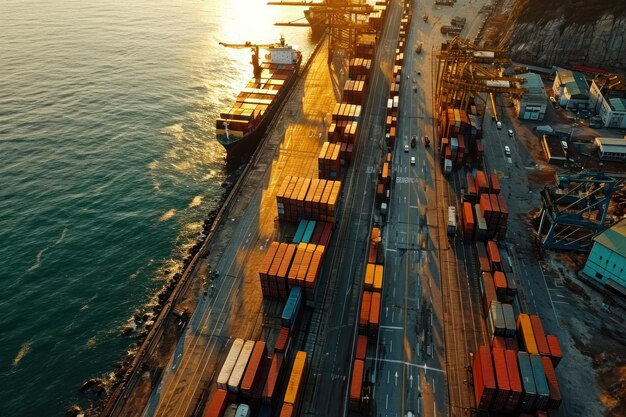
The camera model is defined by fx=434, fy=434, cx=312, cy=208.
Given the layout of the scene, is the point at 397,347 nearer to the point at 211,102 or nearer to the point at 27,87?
the point at 211,102

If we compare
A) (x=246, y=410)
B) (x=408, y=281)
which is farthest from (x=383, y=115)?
(x=246, y=410)

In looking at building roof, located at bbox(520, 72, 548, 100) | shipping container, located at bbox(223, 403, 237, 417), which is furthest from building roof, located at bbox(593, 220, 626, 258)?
shipping container, located at bbox(223, 403, 237, 417)

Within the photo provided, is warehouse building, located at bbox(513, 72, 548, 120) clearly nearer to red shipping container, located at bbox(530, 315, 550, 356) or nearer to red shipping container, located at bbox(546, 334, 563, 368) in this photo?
red shipping container, located at bbox(530, 315, 550, 356)

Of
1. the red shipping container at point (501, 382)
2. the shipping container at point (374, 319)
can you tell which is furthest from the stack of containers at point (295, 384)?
the red shipping container at point (501, 382)

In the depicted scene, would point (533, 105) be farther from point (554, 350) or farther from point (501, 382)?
point (501, 382)

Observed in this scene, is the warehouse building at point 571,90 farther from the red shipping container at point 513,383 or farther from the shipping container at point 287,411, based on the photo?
the shipping container at point 287,411

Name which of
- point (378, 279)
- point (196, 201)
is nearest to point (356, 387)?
point (378, 279)
